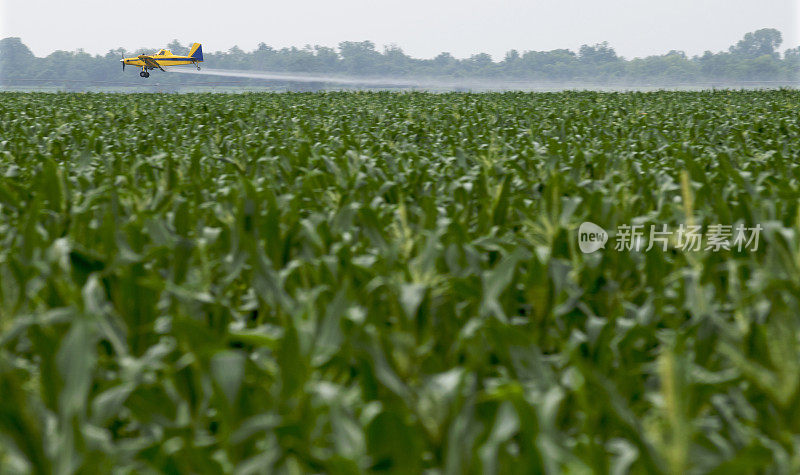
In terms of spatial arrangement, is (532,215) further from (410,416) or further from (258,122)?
(258,122)

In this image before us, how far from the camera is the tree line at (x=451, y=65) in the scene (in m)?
121

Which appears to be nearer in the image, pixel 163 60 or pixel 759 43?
pixel 163 60

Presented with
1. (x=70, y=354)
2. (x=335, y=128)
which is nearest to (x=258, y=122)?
(x=335, y=128)

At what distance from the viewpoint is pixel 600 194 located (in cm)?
274

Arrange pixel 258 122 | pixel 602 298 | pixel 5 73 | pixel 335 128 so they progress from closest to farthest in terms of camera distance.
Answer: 1. pixel 602 298
2. pixel 335 128
3. pixel 258 122
4. pixel 5 73

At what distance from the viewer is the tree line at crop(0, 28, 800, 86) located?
4771 inches

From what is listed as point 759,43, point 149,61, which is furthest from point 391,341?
point 759,43

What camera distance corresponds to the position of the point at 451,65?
134 metres

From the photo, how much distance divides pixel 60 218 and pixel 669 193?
115 inches
